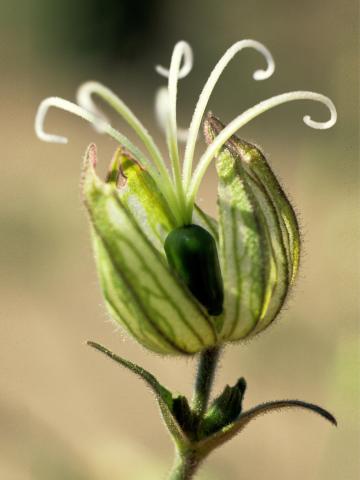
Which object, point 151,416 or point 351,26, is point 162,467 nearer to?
point 151,416

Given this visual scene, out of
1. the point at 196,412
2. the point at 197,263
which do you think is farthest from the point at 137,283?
the point at 196,412

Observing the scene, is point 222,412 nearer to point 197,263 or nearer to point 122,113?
point 197,263

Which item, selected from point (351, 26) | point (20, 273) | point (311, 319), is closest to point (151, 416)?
point (311, 319)

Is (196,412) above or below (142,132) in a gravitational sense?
below

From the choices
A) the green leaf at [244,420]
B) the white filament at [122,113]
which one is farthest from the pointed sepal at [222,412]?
the white filament at [122,113]

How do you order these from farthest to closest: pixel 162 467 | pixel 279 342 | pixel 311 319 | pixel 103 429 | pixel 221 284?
1. pixel 311 319
2. pixel 103 429
3. pixel 279 342
4. pixel 162 467
5. pixel 221 284

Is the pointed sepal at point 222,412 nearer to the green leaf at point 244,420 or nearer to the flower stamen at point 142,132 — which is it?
the green leaf at point 244,420
